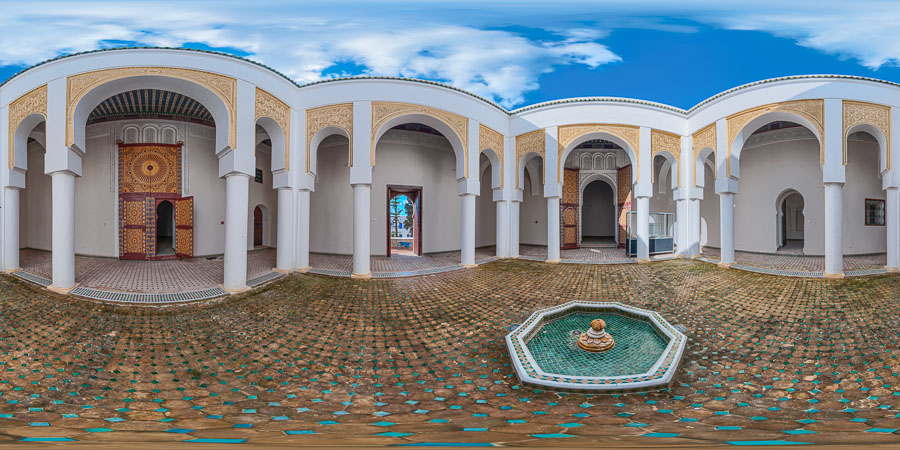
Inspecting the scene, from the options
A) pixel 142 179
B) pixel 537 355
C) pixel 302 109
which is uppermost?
pixel 302 109

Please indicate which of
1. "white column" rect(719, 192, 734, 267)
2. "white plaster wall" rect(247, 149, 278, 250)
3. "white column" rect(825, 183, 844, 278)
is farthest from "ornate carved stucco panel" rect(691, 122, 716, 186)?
"white plaster wall" rect(247, 149, 278, 250)

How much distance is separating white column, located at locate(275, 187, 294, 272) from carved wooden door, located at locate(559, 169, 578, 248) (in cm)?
724

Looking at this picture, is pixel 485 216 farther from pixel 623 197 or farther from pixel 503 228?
pixel 623 197

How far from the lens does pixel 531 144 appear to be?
327 inches

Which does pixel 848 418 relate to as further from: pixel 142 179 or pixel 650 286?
pixel 142 179

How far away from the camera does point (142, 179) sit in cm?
779

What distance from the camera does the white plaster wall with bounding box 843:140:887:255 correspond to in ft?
26.9

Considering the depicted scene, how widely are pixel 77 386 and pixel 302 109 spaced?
190 inches

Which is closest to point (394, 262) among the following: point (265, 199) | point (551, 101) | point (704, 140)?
point (265, 199)

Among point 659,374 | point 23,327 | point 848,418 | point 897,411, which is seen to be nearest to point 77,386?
point 23,327

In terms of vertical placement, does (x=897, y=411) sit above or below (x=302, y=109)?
below

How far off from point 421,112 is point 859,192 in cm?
940

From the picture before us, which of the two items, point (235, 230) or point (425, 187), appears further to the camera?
point (425, 187)

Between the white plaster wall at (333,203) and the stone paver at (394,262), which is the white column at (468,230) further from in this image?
the white plaster wall at (333,203)
